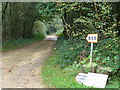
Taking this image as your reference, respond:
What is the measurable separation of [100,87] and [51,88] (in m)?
1.66

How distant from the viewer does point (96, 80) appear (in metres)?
4.95

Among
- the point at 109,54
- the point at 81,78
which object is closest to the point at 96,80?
the point at 81,78

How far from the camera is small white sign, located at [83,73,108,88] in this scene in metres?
4.80

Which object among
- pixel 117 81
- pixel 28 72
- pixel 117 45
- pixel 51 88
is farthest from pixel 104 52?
pixel 28 72

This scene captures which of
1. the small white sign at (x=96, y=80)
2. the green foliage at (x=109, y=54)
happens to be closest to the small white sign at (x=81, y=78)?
the small white sign at (x=96, y=80)

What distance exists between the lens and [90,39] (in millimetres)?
5531

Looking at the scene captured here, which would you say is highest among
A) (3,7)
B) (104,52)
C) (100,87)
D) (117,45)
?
(3,7)

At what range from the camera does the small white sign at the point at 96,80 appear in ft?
15.7

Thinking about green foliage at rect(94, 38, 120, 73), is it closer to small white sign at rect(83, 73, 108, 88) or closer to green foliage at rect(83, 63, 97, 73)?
green foliage at rect(83, 63, 97, 73)

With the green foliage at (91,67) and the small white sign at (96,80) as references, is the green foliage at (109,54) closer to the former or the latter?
the green foliage at (91,67)

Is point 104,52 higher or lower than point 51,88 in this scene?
higher

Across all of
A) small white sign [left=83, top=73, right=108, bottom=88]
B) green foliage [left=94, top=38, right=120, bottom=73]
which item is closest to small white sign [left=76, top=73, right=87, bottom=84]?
small white sign [left=83, top=73, right=108, bottom=88]

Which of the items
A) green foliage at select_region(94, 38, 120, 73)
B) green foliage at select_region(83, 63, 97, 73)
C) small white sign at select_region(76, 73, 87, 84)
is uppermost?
green foliage at select_region(94, 38, 120, 73)

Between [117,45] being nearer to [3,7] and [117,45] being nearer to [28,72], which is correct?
[28,72]
